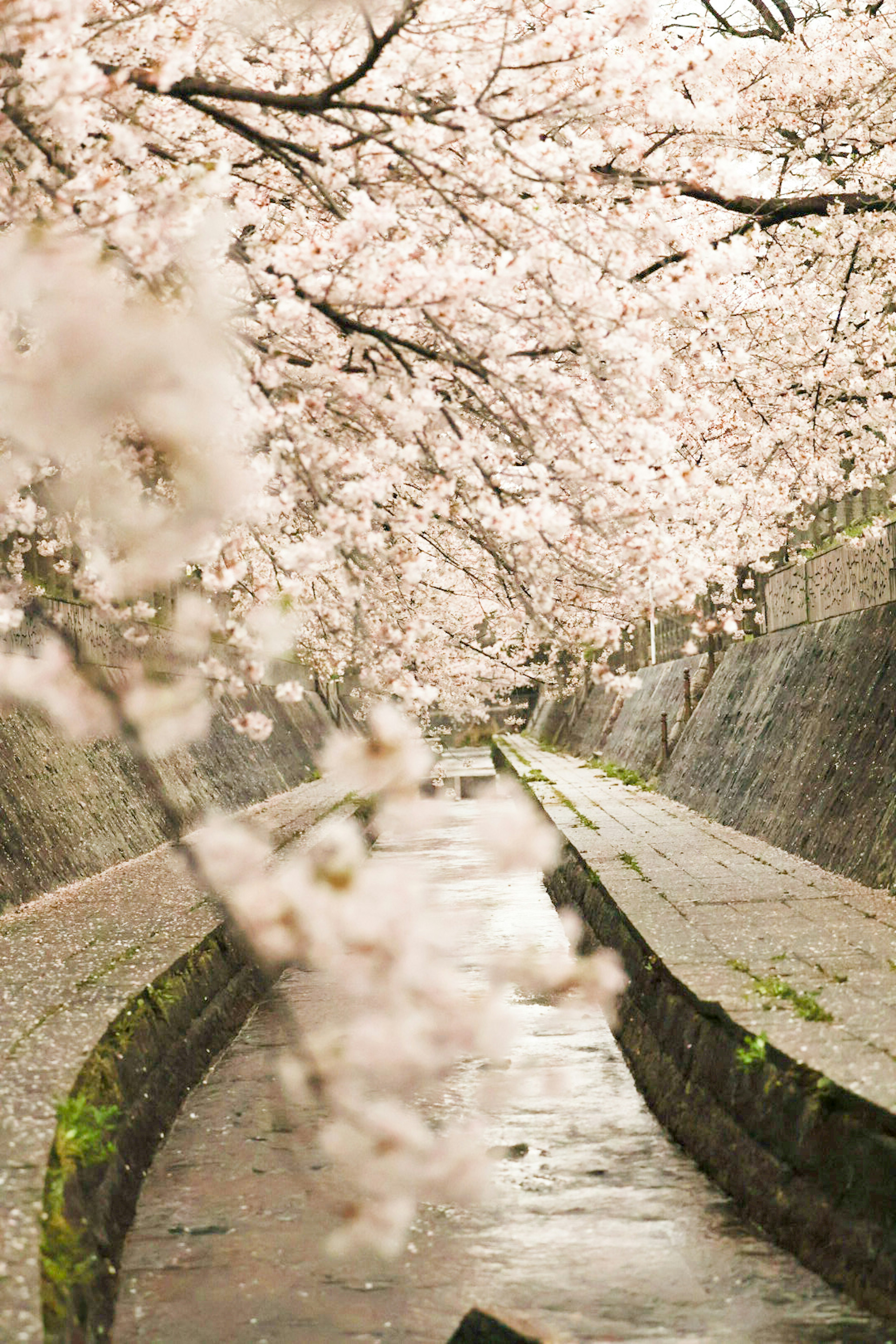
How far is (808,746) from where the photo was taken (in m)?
11.4

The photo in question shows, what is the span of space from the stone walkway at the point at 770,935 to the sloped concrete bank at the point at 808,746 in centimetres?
26

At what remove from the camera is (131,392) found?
576 centimetres

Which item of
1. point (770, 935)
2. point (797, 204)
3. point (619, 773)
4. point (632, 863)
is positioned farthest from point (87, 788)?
point (619, 773)

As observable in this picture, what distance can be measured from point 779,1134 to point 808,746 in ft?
23.0

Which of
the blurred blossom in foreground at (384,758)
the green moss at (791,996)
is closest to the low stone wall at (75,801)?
the green moss at (791,996)

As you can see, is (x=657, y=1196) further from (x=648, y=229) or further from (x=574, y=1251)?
(x=648, y=229)

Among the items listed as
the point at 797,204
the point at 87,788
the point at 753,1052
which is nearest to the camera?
the point at 753,1052

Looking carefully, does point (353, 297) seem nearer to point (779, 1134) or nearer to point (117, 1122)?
point (117, 1122)

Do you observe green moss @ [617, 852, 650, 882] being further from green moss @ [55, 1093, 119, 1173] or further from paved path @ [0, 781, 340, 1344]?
green moss @ [55, 1093, 119, 1173]

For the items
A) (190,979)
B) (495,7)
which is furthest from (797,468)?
(190,979)

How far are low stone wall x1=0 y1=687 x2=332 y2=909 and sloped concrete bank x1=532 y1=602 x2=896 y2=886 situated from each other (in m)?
4.17

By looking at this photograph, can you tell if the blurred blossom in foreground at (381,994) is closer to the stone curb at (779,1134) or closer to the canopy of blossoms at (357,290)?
the stone curb at (779,1134)

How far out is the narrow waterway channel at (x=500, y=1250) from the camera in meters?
4.07

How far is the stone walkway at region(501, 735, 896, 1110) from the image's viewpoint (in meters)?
4.77
